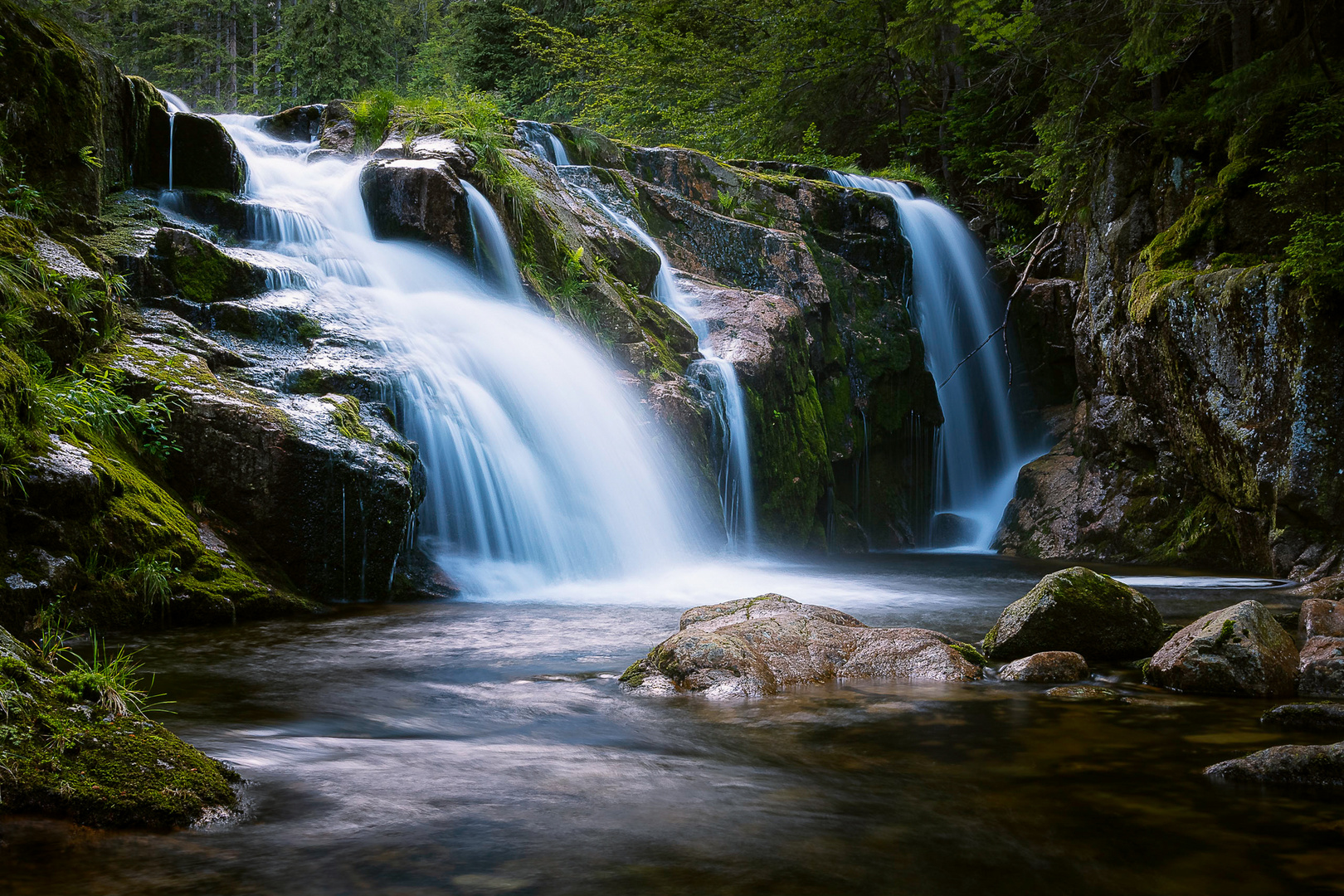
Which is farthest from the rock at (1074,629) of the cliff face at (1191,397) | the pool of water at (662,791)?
the cliff face at (1191,397)

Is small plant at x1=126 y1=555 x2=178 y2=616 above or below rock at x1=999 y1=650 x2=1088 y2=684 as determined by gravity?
above

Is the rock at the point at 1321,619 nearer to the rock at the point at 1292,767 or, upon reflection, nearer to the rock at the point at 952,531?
the rock at the point at 1292,767

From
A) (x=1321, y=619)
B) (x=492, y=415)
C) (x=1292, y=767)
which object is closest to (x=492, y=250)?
(x=492, y=415)

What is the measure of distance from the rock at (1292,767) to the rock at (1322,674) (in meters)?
1.67

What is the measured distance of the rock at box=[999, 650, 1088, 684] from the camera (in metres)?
5.13

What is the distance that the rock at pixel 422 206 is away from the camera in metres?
10.9

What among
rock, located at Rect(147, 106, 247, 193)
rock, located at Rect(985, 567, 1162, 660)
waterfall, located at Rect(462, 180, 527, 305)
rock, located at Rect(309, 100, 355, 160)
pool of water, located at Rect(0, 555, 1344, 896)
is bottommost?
pool of water, located at Rect(0, 555, 1344, 896)

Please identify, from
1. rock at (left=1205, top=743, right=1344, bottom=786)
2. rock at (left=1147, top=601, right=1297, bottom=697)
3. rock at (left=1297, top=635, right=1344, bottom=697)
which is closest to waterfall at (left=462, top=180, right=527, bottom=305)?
rock at (left=1147, top=601, right=1297, bottom=697)

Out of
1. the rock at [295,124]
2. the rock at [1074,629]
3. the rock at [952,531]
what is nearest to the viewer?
the rock at [1074,629]

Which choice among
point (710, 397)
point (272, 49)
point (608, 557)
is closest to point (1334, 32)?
point (710, 397)

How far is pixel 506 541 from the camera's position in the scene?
881 cm

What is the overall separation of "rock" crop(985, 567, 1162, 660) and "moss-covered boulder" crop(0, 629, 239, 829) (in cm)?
446

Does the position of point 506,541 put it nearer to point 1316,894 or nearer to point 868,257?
point 1316,894

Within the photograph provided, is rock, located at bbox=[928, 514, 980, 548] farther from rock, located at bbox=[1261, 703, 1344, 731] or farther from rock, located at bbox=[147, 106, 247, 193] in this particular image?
rock, located at bbox=[147, 106, 247, 193]
